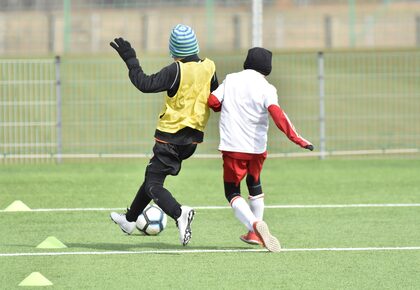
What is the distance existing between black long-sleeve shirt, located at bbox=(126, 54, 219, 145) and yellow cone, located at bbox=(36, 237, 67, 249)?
48.6 inches

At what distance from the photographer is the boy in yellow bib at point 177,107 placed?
9.83m

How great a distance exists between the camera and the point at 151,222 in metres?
10.9

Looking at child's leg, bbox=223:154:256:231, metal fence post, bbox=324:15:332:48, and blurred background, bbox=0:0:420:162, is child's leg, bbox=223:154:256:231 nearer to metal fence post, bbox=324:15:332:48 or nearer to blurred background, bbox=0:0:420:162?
blurred background, bbox=0:0:420:162

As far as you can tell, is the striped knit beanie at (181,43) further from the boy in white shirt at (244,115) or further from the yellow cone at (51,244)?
the yellow cone at (51,244)

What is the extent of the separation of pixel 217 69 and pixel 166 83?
53.9 ft

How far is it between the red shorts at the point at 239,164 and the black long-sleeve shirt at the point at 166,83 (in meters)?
0.30

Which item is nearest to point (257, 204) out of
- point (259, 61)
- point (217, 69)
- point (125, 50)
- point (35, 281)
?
point (259, 61)

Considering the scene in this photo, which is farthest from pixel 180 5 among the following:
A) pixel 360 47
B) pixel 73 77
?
pixel 73 77

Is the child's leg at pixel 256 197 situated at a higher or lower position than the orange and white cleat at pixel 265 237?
higher

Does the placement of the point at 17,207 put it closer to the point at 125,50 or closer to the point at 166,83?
the point at 125,50

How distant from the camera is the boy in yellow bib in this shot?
9828mm

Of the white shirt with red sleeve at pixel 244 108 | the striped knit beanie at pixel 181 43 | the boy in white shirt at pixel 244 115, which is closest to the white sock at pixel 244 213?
the boy in white shirt at pixel 244 115

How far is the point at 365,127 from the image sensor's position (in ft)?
72.2

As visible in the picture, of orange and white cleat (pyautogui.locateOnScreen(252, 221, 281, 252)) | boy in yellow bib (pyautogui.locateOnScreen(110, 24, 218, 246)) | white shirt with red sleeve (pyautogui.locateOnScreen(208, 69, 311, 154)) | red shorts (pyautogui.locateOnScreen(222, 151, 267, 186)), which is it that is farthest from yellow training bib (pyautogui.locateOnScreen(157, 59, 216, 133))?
orange and white cleat (pyautogui.locateOnScreen(252, 221, 281, 252))
